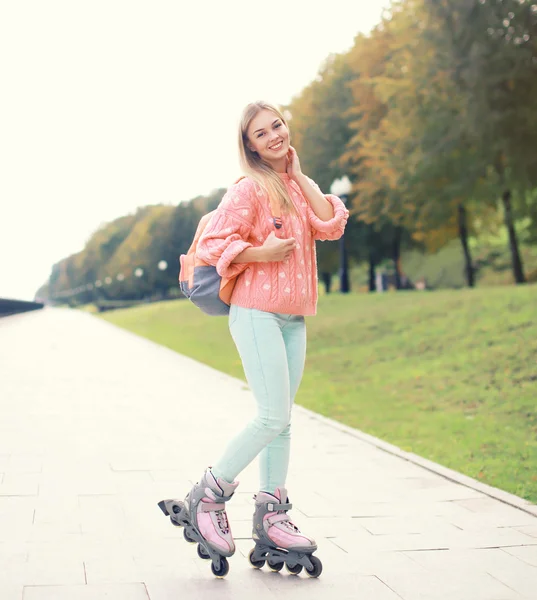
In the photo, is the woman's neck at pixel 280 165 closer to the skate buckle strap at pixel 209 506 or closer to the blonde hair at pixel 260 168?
the blonde hair at pixel 260 168

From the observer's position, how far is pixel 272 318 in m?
3.76

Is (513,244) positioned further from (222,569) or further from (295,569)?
(222,569)

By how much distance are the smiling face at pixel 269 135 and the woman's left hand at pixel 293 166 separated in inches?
3.0

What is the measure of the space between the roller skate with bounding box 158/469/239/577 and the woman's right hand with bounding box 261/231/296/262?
1.00 metres

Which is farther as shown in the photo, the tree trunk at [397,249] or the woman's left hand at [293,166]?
the tree trunk at [397,249]

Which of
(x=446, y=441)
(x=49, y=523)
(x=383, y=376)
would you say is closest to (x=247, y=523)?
(x=49, y=523)

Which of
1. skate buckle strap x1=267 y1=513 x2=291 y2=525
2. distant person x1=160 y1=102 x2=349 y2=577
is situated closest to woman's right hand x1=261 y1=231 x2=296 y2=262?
distant person x1=160 y1=102 x2=349 y2=577

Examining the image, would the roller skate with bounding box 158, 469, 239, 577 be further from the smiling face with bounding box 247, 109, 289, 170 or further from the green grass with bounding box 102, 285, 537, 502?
the green grass with bounding box 102, 285, 537, 502

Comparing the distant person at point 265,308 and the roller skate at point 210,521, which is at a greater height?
the distant person at point 265,308

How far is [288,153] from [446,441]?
15.2ft

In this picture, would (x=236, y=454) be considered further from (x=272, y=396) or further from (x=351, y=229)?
(x=351, y=229)

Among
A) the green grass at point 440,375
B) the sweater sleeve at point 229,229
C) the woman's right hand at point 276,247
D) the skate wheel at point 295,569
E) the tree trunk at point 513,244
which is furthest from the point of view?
the tree trunk at point 513,244

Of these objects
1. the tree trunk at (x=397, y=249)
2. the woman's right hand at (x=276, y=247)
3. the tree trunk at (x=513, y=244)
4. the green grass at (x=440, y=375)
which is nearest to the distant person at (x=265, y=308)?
the woman's right hand at (x=276, y=247)

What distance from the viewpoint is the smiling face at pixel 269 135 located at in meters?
3.89
